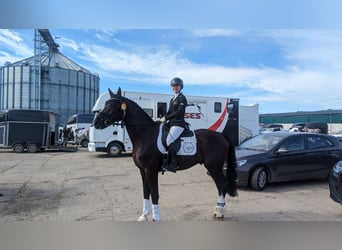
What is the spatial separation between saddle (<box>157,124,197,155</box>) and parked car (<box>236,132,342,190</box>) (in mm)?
2378

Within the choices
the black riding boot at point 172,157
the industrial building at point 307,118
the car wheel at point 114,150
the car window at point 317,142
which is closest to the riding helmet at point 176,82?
the black riding boot at point 172,157

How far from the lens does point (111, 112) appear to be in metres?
4.88

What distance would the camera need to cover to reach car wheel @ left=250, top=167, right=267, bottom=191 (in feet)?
23.2

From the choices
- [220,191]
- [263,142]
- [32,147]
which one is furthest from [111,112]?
[32,147]

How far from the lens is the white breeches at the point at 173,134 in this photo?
16.2 feet

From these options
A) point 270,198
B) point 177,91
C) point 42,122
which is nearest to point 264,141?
point 270,198

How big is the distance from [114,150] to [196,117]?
4054 mm

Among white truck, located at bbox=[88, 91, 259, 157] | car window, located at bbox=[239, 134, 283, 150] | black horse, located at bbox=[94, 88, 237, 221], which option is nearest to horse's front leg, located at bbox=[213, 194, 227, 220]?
black horse, located at bbox=[94, 88, 237, 221]

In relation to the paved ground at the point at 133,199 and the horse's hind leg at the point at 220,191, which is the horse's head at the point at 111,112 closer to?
the paved ground at the point at 133,199

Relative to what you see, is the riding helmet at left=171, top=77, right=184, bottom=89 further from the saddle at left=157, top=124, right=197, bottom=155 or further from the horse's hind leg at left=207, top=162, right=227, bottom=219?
the horse's hind leg at left=207, top=162, right=227, bottom=219

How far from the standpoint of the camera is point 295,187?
7574 millimetres

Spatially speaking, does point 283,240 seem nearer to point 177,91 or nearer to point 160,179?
point 177,91

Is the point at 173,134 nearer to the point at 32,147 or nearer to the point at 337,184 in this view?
the point at 337,184
